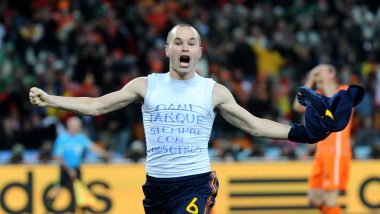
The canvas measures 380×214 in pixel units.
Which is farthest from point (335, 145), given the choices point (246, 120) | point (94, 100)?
point (94, 100)

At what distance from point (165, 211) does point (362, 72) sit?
12.9 metres

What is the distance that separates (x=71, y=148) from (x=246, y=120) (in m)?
8.42

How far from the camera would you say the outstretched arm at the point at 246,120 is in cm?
678

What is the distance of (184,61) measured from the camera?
6871mm

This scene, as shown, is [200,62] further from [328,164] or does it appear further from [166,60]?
[328,164]

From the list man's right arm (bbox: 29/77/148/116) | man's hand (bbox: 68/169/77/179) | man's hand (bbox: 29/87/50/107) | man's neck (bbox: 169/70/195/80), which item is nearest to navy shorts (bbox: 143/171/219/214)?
man's right arm (bbox: 29/77/148/116)

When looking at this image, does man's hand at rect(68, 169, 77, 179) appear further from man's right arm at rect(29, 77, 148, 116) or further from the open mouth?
the open mouth

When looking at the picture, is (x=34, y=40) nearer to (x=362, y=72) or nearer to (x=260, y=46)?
(x=260, y=46)

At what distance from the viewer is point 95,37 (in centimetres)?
1897

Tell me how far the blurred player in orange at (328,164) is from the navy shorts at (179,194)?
4.29m

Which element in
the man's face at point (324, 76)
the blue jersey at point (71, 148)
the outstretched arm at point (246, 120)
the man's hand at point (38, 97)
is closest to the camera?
the man's hand at point (38, 97)

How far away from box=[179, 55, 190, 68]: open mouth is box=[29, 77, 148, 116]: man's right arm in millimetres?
330

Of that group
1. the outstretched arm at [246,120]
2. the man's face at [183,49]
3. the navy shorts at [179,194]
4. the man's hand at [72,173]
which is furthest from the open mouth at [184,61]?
the man's hand at [72,173]

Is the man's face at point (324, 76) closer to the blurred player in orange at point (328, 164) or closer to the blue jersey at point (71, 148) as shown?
the blurred player in orange at point (328, 164)
